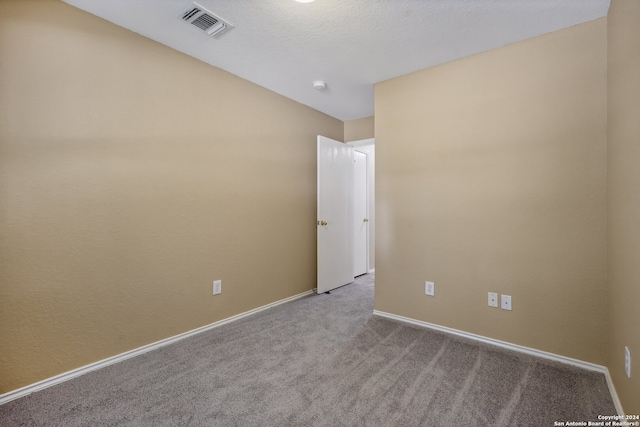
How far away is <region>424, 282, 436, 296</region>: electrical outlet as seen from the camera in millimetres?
2578

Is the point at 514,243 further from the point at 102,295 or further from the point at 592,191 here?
the point at 102,295

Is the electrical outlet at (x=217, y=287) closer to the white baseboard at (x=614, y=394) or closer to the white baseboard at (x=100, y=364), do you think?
the white baseboard at (x=100, y=364)

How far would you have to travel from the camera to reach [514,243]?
2186mm

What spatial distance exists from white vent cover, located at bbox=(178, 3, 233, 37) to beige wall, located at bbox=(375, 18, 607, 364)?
1.61 meters

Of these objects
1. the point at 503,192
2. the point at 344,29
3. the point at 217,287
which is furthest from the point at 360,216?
the point at 344,29

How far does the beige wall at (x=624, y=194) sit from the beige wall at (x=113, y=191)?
2.74 meters

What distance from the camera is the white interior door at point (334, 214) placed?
3578 millimetres

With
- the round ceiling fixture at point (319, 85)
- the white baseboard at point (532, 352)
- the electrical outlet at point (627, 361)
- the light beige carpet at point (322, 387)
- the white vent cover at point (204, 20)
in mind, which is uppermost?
the white vent cover at point (204, 20)

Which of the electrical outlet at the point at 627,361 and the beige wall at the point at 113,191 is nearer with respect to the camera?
the electrical outlet at the point at 627,361

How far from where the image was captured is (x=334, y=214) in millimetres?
3801

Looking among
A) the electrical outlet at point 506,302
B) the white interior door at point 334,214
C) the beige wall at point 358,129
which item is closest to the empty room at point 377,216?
the electrical outlet at point 506,302

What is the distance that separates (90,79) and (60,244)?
3.70 ft

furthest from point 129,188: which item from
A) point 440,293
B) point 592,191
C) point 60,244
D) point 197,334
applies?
point 592,191

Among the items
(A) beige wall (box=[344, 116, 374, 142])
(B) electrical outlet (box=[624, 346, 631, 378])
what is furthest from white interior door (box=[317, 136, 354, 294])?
(B) electrical outlet (box=[624, 346, 631, 378])
